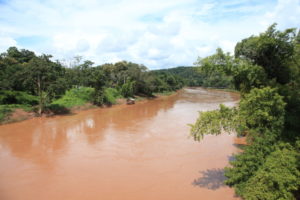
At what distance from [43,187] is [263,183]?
781cm

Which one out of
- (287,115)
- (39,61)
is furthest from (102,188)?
(39,61)

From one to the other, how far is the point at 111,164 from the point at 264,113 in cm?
728

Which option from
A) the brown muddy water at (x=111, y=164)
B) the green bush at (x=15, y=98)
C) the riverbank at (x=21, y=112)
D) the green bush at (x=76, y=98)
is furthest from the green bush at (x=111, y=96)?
the brown muddy water at (x=111, y=164)

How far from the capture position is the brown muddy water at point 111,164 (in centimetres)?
A: 722

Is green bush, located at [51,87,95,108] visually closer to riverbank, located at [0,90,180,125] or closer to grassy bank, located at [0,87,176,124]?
grassy bank, located at [0,87,176,124]

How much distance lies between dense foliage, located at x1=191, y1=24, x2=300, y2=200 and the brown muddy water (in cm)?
181

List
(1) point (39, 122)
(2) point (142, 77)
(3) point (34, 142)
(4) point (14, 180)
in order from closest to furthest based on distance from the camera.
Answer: (4) point (14, 180) < (3) point (34, 142) < (1) point (39, 122) < (2) point (142, 77)

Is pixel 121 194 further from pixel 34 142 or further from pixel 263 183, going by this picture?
pixel 34 142

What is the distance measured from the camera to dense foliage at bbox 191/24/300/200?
5.31 m

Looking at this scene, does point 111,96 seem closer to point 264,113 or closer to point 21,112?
point 21,112

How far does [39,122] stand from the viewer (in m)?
18.5

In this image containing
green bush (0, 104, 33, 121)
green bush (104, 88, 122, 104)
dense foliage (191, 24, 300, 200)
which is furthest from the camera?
green bush (104, 88, 122, 104)

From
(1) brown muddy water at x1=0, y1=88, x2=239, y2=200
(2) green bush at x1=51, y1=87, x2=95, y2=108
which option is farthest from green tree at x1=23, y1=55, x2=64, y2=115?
(1) brown muddy water at x1=0, y1=88, x2=239, y2=200

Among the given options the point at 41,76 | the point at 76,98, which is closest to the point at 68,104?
the point at 76,98
